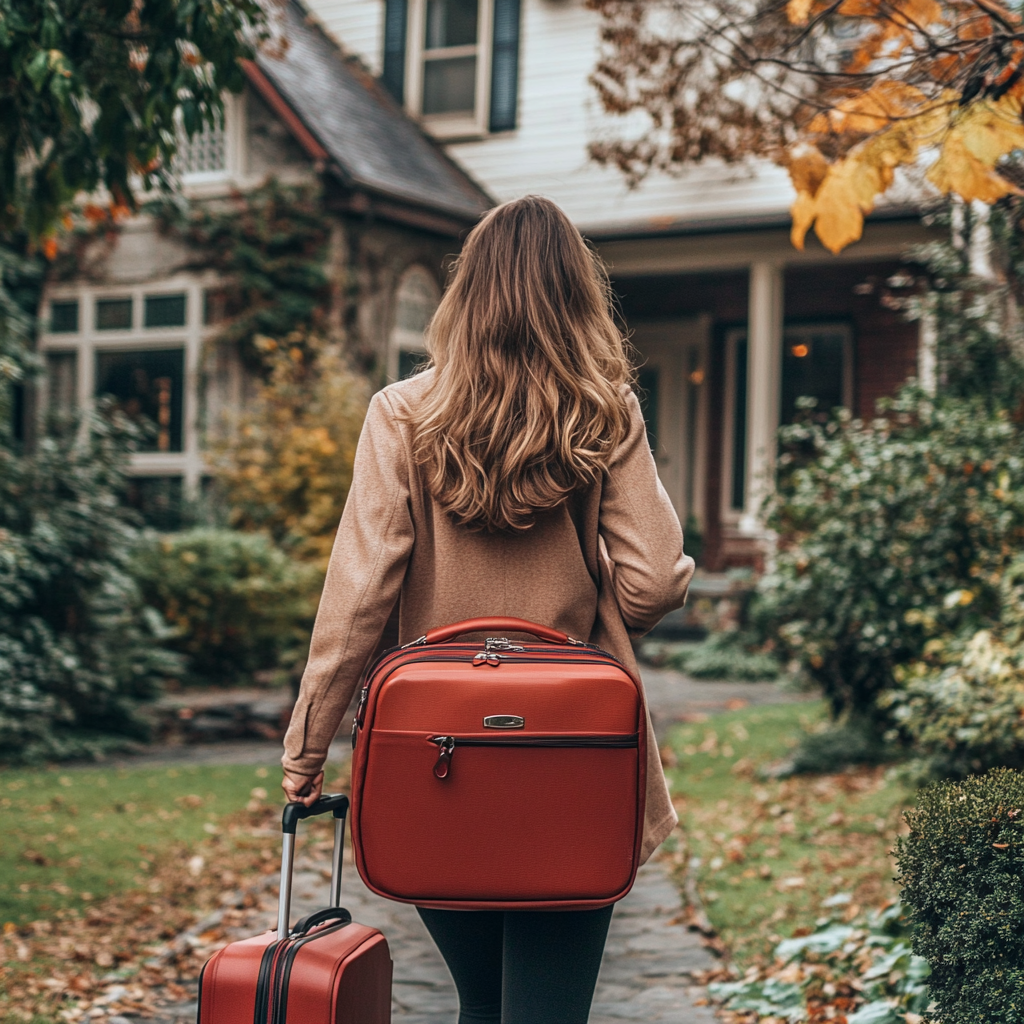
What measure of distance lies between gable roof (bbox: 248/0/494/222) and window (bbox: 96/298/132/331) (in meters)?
2.69

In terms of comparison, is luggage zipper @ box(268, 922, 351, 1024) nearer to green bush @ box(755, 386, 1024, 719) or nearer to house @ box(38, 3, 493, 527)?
green bush @ box(755, 386, 1024, 719)

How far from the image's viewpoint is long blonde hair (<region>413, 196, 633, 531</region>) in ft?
6.61

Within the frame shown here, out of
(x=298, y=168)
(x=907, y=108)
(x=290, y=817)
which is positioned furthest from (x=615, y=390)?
(x=298, y=168)

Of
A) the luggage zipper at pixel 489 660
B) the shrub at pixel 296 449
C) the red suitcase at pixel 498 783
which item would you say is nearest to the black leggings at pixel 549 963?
the red suitcase at pixel 498 783

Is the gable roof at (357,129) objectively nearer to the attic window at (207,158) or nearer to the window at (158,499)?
the attic window at (207,158)

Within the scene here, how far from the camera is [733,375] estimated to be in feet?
46.3

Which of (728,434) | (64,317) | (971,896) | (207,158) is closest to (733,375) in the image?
(728,434)

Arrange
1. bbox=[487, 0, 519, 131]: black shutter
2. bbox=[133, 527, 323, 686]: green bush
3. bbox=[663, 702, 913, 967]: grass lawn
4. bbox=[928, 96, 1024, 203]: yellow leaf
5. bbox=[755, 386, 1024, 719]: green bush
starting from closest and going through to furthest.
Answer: bbox=[928, 96, 1024, 203]: yellow leaf
bbox=[663, 702, 913, 967]: grass lawn
bbox=[755, 386, 1024, 719]: green bush
bbox=[133, 527, 323, 686]: green bush
bbox=[487, 0, 519, 131]: black shutter

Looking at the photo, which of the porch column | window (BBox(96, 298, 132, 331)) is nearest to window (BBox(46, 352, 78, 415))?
window (BBox(96, 298, 132, 331))

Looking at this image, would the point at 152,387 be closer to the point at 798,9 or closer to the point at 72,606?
the point at 72,606

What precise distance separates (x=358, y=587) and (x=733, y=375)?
12.6m

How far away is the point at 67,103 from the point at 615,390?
8.51 feet

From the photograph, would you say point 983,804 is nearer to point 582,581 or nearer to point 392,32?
point 582,581

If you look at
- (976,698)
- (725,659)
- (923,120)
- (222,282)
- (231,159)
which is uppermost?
(231,159)
